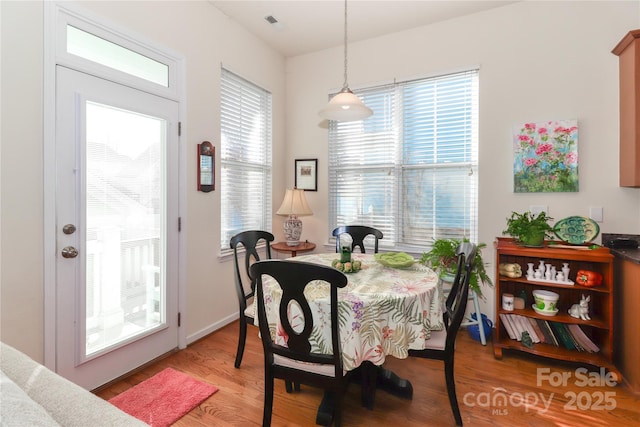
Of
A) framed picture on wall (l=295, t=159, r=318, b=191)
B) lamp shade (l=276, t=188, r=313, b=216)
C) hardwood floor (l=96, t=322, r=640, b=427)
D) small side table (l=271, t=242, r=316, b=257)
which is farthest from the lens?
framed picture on wall (l=295, t=159, r=318, b=191)

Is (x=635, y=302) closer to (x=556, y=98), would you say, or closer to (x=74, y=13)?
(x=556, y=98)

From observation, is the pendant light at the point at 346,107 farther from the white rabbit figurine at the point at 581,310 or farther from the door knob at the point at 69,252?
the white rabbit figurine at the point at 581,310

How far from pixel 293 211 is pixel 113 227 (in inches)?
67.1

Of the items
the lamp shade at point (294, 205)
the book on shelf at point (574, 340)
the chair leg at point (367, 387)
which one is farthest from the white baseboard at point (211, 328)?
the book on shelf at point (574, 340)

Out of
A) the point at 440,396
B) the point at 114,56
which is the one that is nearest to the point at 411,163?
the point at 440,396

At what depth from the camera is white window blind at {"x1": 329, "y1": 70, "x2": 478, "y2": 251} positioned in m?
3.12

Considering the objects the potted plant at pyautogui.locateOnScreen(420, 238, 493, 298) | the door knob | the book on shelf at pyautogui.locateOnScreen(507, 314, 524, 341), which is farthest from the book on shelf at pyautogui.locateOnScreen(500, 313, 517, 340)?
the door knob

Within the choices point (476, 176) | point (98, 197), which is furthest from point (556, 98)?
point (98, 197)

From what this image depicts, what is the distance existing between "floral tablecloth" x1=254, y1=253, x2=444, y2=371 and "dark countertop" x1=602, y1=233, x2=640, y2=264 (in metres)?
1.42

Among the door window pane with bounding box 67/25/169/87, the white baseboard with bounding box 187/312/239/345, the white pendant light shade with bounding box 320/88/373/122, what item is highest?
the door window pane with bounding box 67/25/169/87

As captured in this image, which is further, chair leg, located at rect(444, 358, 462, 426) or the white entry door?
the white entry door

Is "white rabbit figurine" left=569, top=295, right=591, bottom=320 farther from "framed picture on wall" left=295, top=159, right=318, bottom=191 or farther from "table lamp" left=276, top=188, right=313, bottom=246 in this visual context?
"framed picture on wall" left=295, top=159, right=318, bottom=191

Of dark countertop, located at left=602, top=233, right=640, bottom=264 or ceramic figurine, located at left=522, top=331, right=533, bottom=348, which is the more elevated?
dark countertop, located at left=602, top=233, right=640, bottom=264

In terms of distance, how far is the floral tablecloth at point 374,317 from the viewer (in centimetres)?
154
